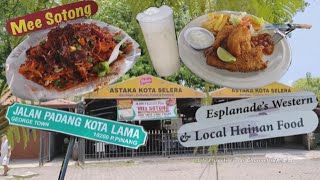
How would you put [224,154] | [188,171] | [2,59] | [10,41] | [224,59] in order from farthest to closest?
[224,154]
[188,171]
[2,59]
[10,41]
[224,59]

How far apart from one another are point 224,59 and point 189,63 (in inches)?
9.1

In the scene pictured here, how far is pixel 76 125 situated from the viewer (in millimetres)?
2623

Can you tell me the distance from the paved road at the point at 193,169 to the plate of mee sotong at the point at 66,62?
380 inches

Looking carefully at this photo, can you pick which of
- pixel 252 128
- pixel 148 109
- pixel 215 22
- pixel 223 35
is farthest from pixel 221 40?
pixel 148 109

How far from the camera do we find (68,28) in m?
2.89

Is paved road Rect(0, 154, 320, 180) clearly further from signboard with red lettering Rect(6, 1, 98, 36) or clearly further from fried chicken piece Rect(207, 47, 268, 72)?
signboard with red lettering Rect(6, 1, 98, 36)

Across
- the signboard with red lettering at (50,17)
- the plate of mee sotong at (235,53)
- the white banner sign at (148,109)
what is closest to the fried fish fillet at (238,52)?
the plate of mee sotong at (235,53)

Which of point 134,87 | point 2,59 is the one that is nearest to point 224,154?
point 134,87

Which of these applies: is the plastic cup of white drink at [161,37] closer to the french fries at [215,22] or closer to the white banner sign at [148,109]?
the french fries at [215,22]

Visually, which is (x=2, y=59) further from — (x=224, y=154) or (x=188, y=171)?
(x=224, y=154)

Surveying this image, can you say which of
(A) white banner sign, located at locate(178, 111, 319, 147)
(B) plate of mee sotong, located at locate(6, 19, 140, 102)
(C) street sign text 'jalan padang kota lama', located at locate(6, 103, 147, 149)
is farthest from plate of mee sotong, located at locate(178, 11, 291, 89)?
(C) street sign text 'jalan padang kota lama', located at locate(6, 103, 147, 149)

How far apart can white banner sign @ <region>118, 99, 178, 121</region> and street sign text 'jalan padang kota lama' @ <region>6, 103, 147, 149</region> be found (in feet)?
29.4

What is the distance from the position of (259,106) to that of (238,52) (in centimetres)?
38

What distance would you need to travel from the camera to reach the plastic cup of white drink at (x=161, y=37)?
8.87ft
